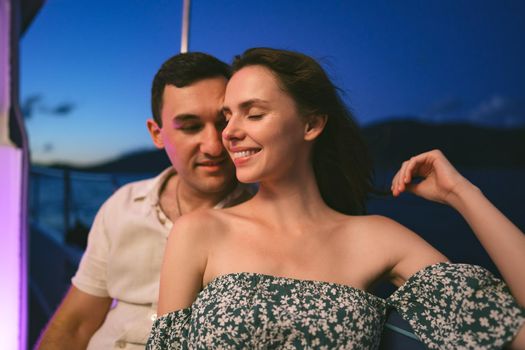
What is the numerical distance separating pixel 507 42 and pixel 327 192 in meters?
0.72

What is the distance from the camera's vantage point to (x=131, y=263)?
182 centimetres

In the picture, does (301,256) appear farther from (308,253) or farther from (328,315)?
(328,315)

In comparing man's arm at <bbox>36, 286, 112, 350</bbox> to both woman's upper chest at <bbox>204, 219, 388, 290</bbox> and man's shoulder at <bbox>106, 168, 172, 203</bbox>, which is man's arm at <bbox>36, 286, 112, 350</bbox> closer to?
man's shoulder at <bbox>106, 168, 172, 203</bbox>

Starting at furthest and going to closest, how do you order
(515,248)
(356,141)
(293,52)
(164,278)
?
(356,141)
(293,52)
(164,278)
(515,248)

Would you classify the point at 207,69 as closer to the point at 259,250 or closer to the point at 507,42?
the point at 259,250

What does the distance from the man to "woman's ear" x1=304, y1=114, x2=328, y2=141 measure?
0.33m

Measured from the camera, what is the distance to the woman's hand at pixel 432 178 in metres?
1.38

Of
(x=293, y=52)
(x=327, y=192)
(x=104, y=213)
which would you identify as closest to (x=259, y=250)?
(x=327, y=192)

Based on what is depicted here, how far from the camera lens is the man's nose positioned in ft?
5.52

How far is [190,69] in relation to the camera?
67.9 inches

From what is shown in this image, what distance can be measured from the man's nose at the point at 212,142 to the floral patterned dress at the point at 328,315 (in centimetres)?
48

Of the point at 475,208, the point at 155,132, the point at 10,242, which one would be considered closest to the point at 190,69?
the point at 155,132

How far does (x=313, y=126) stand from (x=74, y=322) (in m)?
1.17

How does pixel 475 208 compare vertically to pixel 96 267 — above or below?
above
